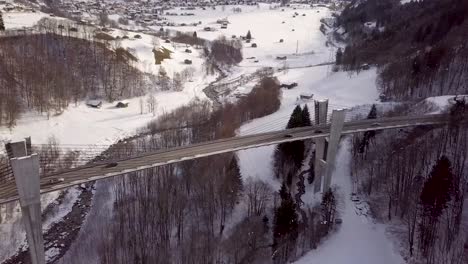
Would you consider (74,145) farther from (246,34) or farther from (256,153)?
(246,34)

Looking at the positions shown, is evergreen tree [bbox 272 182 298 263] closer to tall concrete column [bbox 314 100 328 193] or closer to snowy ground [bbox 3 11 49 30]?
tall concrete column [bbox 314 100 328 193]

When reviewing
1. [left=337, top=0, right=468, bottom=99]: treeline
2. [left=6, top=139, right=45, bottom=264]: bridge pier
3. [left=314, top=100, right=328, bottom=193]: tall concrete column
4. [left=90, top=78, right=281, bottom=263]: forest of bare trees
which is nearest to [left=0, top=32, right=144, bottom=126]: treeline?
[left=90, top=78, right=281, bottom=263]: forest of bare trees

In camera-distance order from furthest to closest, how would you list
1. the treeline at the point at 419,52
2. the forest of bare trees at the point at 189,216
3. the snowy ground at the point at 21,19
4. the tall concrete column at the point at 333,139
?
the snowy ground at the point at 21,19, the treeline at the point at 419,52, the tall concrete column at the point at 333,139, the forest of bare trees at the point at 189,216

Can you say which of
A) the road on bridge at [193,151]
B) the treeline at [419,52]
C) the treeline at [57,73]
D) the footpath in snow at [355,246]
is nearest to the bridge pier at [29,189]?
the road on bridge at [193,151]

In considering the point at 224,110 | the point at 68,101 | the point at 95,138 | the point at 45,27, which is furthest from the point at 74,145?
the point at 45,27

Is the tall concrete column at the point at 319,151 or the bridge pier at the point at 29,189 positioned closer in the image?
the bridge pier at the point at 29,189

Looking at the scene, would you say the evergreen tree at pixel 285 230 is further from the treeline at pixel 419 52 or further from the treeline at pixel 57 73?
the treeline at pixel 57 73
